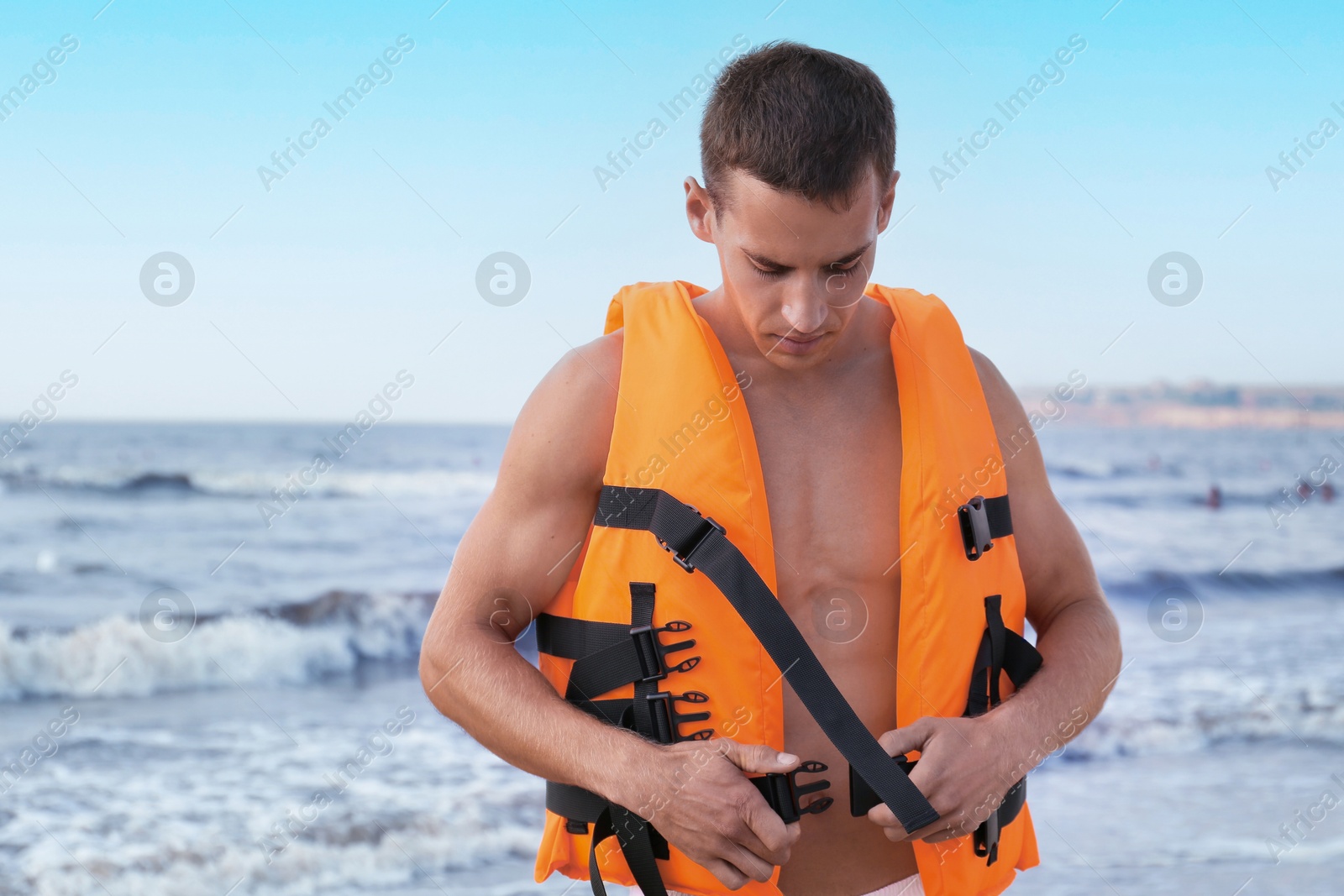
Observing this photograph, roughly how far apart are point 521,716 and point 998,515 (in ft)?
3.46

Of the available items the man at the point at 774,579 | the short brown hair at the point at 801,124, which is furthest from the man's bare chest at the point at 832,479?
the short brown hair at the point at 801,124

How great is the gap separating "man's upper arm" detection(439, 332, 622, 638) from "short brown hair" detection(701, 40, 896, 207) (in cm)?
53

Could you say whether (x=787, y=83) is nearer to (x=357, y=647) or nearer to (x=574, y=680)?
(x=574, y=680)

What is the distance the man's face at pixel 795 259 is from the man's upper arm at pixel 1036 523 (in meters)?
0.50

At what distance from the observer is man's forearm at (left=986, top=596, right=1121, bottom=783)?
74.4 inches

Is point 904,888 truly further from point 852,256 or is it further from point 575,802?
point 852,256

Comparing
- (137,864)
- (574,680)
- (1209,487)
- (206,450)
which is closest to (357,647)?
(137,864)

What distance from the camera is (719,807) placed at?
1.65 meters

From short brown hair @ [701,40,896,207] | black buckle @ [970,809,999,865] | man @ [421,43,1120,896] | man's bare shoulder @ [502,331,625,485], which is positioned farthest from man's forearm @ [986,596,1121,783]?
short brown hair @ [701,40,896,207]

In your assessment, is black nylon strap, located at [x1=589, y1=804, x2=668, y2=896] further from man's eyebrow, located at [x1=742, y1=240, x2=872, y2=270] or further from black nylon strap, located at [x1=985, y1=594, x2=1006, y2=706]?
man's eyebrow, located at [x1=742, y1=240, x2=872, y2=270]

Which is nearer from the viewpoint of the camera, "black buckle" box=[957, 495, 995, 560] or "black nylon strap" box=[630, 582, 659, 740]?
"black nylon strap" box=[630, 582, 659, 740]

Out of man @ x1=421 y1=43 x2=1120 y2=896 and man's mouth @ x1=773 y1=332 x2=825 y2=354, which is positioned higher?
man's mouth @ x1=773 y1=332 x2=825 y2=354

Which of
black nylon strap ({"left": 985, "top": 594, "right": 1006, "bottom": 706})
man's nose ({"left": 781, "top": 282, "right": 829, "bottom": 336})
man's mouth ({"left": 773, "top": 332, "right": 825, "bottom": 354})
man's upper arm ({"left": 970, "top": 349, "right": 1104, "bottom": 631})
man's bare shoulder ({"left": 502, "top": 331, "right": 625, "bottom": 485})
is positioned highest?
man's nose ({"left": 781, "top": 282, "right": 829, "bottom": 336})

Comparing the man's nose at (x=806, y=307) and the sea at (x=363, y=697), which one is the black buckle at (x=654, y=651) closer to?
the man's nose at (x=806, y=307)
